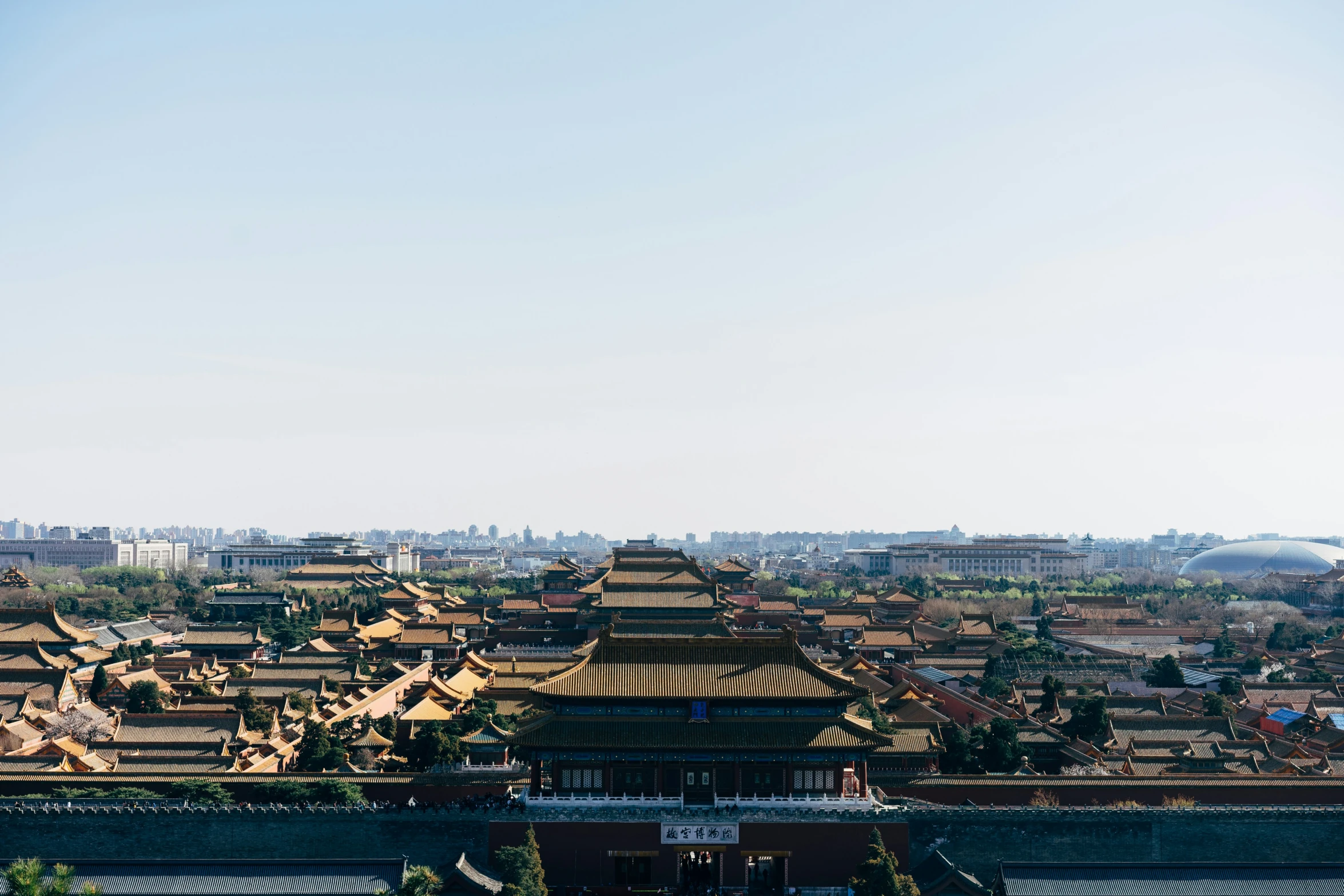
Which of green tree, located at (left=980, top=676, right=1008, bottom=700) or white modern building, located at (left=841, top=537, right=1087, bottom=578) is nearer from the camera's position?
green tree, located at (left=980, top=676, right=1008, bottom=700)

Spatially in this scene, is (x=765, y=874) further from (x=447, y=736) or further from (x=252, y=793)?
(x=252, y=793)

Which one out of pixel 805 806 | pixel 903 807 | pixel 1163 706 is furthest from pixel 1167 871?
pixel 1163 706

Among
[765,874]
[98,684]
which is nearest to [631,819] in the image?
[765,874]

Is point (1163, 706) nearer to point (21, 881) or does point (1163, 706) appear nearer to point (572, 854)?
point (572, 854)

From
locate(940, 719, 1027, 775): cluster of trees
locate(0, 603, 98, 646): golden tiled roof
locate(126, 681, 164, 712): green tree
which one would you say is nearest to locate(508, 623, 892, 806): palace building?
locate(940, 719, 1027, 775): cluster of trees

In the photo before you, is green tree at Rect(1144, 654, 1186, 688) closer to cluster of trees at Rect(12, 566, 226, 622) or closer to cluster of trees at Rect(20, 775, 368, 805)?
cluster of trees at Rect(20, 775, 368, 805)

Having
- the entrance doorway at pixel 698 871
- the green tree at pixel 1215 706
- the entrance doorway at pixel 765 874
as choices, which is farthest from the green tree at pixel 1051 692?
the entrance doorway at pixel 698 871
